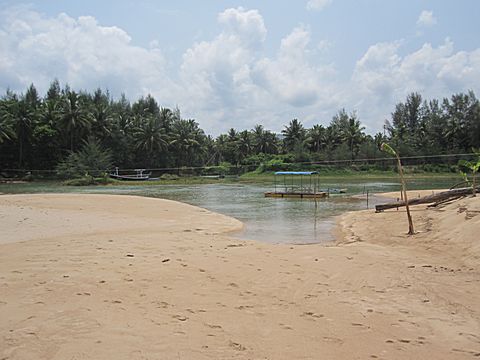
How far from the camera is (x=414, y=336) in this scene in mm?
4980

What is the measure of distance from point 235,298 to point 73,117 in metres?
66.7

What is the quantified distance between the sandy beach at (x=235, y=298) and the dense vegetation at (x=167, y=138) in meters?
53.7

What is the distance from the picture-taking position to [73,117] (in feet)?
219

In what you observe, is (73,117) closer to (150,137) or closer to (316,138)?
(150,137)

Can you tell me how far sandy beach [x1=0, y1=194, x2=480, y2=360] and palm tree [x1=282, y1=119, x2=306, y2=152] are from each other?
7495 cm

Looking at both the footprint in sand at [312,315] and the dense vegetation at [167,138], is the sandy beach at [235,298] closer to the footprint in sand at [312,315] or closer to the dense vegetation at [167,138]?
the footprint in sand at [312,315]

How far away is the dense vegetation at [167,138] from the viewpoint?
222 feet

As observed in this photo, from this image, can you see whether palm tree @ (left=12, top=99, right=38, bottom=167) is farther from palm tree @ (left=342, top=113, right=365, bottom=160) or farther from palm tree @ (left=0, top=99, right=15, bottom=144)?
palm tree @ (left=342, top=113, right=365, bottom=160)

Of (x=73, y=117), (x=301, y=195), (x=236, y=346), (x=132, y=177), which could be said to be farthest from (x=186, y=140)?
(x=236, y=346)

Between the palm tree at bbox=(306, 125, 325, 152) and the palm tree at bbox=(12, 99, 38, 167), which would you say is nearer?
the palm tree at bbox=(12, 99, 38, 167)

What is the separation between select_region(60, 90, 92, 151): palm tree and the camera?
219 feet

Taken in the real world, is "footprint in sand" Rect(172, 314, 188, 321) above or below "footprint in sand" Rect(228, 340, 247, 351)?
above

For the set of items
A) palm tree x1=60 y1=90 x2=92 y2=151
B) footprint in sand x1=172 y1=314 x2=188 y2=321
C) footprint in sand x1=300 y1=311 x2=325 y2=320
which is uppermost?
palm tree x1=60 y1=90 x2=92 y2=151

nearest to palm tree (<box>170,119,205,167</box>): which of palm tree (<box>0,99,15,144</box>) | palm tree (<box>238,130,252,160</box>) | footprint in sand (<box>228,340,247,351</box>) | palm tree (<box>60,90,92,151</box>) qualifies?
palm tree (<box>238,130,252,160</box>)
